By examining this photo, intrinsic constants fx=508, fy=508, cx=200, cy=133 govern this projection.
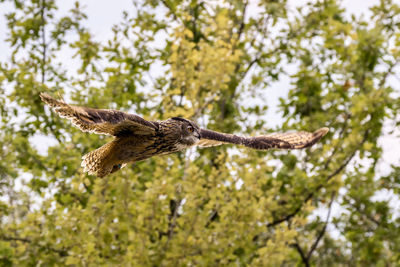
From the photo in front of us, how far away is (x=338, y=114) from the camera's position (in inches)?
342

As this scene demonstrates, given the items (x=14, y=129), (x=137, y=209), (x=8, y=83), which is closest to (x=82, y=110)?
(x=137, y=209)

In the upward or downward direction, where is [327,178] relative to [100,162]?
upward

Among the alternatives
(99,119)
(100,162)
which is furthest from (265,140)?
(99,119)

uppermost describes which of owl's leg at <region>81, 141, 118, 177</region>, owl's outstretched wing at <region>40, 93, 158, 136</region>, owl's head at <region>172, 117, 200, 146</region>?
owl's head at <region>172, 117, 200, 146</region>

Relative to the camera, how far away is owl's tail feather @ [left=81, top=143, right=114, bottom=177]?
3.52m

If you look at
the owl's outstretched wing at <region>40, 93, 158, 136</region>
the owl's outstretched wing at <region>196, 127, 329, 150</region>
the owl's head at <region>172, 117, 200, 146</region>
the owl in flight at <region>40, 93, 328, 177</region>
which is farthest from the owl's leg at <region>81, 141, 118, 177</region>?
the owl's outstretched wing at <region>196, 127, 329, 150</region>

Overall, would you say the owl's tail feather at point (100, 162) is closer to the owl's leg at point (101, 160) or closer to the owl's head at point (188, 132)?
the owl's leg at point (101, 160)

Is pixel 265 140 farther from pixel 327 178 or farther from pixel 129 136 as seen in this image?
pixel 327 178

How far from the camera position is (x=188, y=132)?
3.67m

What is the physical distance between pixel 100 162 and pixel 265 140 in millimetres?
1560

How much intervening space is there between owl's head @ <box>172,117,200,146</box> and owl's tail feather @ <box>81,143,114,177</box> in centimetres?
53

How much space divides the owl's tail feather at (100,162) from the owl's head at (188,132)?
0.53m

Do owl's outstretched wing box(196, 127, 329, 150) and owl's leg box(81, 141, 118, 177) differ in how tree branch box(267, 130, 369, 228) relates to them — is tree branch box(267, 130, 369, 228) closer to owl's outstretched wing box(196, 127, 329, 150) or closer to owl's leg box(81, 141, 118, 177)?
owl's outstretched wing box(196, 127, 329, 150)

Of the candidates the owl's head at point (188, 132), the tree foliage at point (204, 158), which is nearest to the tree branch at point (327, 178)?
the tree foliage at point (204, 158)
